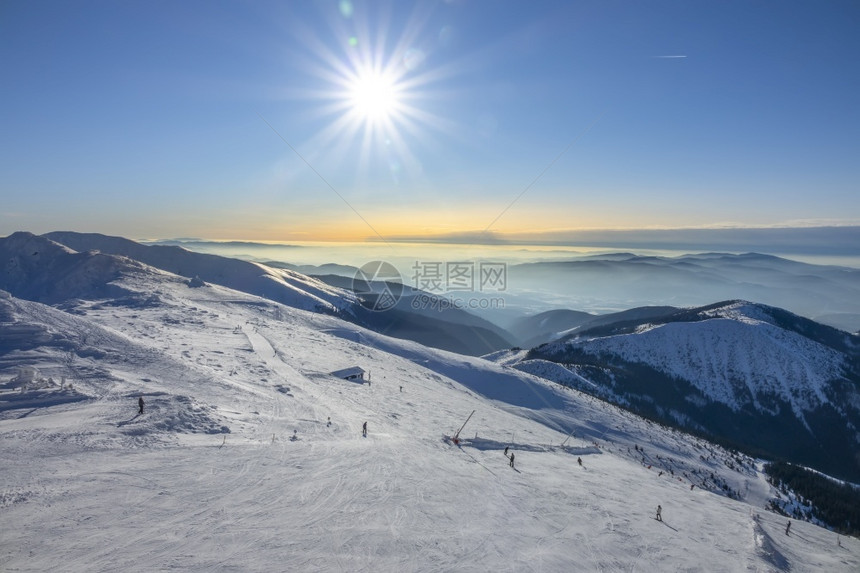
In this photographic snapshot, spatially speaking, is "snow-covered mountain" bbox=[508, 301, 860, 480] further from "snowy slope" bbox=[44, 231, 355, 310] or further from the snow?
"snowy slope" bbox=[44, 231, 355, 310]

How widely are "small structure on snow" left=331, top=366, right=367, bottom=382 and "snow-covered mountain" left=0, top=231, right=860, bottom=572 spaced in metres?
1.13

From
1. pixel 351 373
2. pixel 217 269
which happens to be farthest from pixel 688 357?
pixel 217 269

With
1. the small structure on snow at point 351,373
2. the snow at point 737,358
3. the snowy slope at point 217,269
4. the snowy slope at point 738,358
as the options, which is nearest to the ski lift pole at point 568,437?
the small structure on snow at point 351,373

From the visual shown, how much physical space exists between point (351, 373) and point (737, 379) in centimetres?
12510

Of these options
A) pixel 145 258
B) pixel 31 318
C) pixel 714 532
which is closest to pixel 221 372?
pixel 31 318

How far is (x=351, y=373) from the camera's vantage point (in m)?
37.7

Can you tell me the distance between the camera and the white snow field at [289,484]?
10.5 metres

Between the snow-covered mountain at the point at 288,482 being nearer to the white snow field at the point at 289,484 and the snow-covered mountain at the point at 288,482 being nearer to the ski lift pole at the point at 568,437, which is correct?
the white snow field at the point at 289,484

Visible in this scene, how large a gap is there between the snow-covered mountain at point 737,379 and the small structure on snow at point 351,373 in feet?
189

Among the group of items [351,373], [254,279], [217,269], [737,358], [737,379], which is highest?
[217,269]

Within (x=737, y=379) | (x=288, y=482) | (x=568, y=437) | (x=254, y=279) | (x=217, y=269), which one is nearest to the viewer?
(x=288, y=482)

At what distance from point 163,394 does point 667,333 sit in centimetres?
13888

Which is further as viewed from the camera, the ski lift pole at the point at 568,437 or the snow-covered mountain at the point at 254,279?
the snow-covered mountain at the point at 254,279

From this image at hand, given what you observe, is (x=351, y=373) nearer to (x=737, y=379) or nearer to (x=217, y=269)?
(x=737, y=379)
